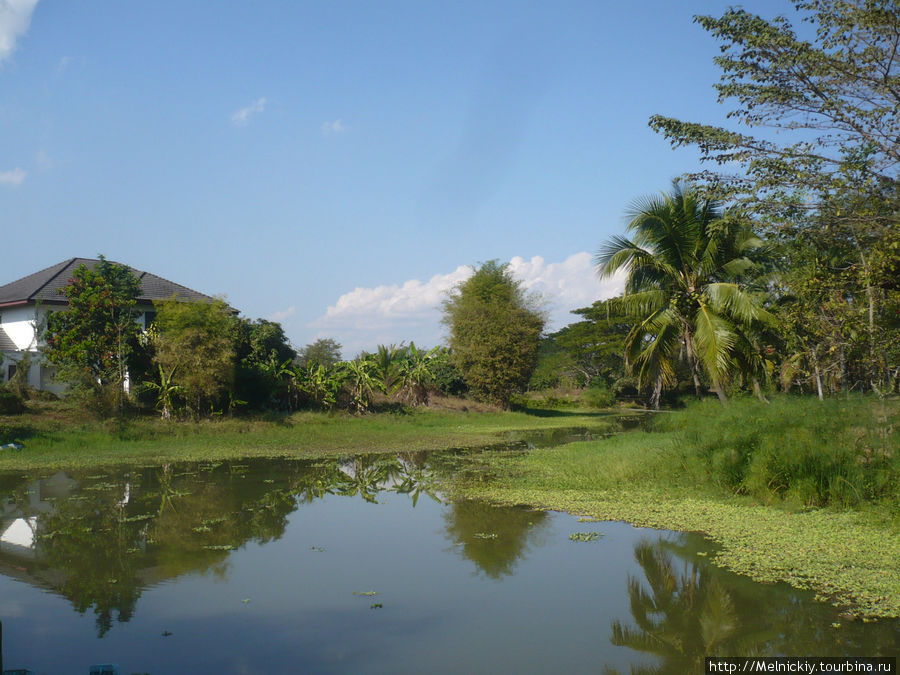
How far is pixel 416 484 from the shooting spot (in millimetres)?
13914

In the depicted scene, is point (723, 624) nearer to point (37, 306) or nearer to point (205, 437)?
point (205, 437)

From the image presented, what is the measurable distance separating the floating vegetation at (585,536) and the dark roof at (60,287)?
19.5 m

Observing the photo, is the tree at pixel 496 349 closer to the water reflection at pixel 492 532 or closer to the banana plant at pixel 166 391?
the banana plant at pixel 166 391

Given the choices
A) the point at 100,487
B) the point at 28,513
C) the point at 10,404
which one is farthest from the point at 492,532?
the point at 10,404

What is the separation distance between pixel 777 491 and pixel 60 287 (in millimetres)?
24590

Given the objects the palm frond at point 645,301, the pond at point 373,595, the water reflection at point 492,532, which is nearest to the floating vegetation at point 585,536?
the pond at point 373,595

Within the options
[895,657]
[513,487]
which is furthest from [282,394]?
[895,657]

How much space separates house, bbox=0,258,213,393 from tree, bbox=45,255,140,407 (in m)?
1.37

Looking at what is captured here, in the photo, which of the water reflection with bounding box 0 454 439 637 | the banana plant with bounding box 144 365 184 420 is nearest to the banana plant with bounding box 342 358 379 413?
the banana plant with bounding box 144 365 184 420

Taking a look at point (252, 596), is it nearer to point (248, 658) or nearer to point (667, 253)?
point (248, 658)

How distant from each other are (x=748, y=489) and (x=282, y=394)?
19.3 meters

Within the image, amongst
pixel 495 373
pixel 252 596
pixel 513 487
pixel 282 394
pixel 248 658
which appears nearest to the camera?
pixel 248 658

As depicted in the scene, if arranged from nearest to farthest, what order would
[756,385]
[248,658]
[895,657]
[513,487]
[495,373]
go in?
1. [895,657]
2. [248,658]
3. [513,487]
4. [756,385]
5. [495,373]

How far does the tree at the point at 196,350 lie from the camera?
20953mm
